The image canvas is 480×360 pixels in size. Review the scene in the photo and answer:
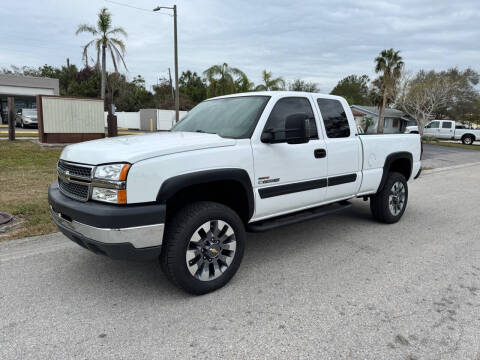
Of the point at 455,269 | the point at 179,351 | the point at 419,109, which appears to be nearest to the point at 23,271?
the point at 179,351

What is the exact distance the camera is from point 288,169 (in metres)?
3.82

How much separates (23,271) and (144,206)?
1.78 metres

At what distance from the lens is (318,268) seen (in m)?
3.88

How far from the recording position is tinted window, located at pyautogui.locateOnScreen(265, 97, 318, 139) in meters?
3.88

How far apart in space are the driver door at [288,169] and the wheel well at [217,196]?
0.47ft

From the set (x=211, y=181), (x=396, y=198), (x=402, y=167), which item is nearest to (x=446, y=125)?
(x=402, y=167)

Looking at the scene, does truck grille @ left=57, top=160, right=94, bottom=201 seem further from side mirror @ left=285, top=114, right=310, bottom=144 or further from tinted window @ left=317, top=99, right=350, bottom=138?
tinted window @ left=317, top=99, right=350, bottom=138

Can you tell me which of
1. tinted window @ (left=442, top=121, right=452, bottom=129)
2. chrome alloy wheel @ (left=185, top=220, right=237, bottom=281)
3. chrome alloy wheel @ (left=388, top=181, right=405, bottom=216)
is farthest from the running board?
tinted window @ (left=442, top=121, right=452, bottom=129)

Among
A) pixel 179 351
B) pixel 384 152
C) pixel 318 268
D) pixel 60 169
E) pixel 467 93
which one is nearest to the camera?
pixel 179 351

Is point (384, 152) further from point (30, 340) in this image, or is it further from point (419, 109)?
point (419, 109)

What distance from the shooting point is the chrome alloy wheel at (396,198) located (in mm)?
5484

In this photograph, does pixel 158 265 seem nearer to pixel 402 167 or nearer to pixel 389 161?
pixel 389 161

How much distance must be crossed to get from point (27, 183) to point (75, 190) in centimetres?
509

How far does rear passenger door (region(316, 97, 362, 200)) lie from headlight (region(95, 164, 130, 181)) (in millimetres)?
2436
